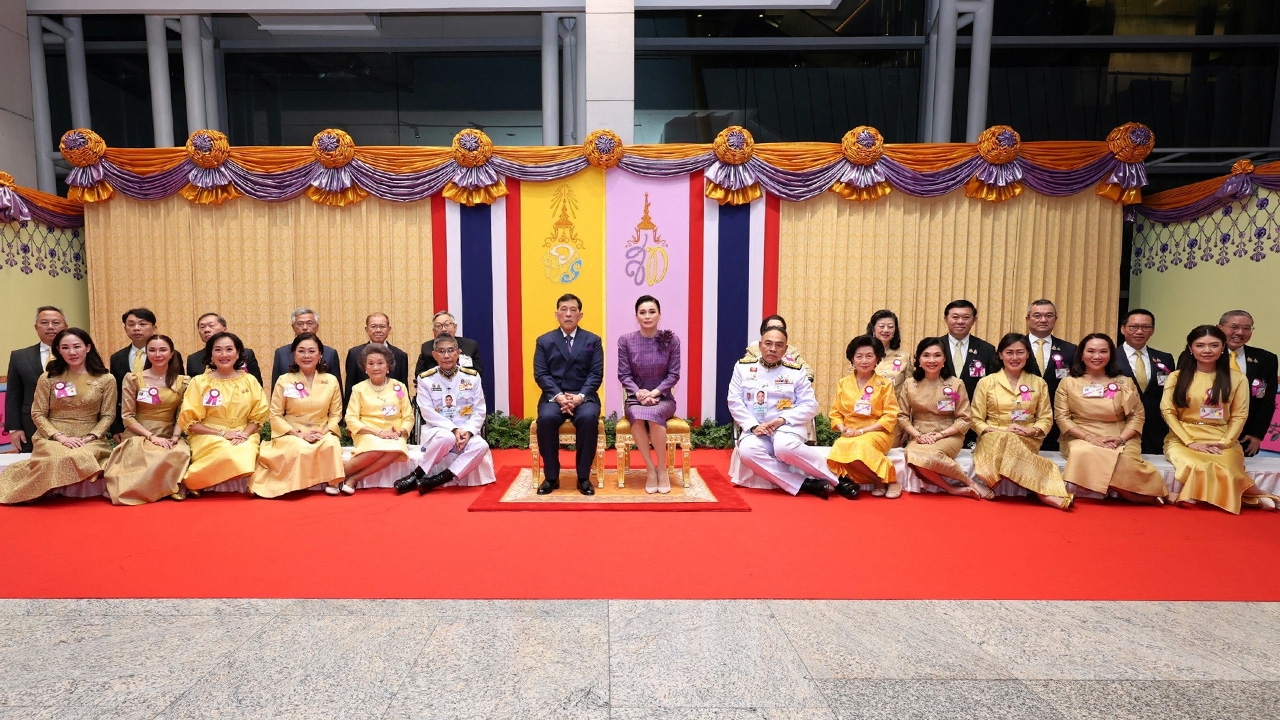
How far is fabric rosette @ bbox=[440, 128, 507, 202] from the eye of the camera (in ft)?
19.2

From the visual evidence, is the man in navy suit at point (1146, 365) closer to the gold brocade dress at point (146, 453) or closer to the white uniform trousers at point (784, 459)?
the white uniform trousers at point (784, 459)

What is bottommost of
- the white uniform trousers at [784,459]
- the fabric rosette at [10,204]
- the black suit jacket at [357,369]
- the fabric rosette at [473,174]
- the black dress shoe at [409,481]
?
the black dress shoe at [409,481]

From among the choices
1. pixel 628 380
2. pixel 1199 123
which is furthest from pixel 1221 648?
pixel 1199 123

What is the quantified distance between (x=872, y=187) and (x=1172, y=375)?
2681mm

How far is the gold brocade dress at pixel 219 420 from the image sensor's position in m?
4.17

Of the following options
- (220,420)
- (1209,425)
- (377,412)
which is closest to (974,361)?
(1209,425)

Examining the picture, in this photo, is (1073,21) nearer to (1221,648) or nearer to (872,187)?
(872,187)

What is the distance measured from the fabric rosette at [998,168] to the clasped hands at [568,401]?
159 inches

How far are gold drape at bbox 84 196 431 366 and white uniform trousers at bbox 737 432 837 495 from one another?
3.37 metres

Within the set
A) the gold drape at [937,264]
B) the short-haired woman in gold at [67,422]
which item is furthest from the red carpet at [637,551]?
the gold drape at [937,264]

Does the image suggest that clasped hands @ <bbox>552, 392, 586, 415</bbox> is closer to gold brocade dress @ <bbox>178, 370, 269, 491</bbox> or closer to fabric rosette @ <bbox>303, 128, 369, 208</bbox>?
gold brocade dress @ <bbox>178, 370, 269, 491</bbox>

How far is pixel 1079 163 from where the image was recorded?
583 centimetres

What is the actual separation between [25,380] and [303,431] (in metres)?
1.92

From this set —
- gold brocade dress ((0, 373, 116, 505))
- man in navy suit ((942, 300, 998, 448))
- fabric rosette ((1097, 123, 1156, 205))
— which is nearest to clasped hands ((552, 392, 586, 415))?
man in navy suit ((942, 300, 998, 448))
